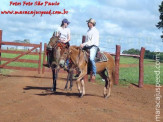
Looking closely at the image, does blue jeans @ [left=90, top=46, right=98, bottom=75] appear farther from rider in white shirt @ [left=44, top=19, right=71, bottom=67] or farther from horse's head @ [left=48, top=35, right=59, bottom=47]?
horse's head @ [left=48, top=35, right=59, bottom=47]

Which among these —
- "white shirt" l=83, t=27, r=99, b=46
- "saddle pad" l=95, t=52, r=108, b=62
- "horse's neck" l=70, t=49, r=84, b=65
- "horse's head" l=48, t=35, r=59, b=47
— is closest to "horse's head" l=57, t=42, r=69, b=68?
"horse's head" l=48, t=35, r=59, b=47

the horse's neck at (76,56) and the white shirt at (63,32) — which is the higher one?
the white shirt at (63,32)

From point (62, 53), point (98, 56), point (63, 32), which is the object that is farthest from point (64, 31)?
point (98, 56)

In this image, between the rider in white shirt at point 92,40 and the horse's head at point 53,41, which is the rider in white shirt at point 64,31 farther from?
the rider in white shirt at point 92,40

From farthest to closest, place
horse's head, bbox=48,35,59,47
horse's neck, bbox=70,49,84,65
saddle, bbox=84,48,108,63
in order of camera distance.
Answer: saddle, bbox=84,48,108,63 → horse's neck, bbox=70,49,84,65 → horse's head, bbox=48,35,59,47

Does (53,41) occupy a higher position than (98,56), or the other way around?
(53,41)

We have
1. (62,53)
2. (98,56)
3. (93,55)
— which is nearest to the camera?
(62,53)

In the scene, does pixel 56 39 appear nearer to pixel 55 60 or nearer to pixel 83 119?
pixel 55 60

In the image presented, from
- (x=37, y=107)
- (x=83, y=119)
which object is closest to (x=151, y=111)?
(x=83, y=119)

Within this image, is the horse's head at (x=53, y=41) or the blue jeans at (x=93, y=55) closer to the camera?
the horse's head at (x=53, y=41)

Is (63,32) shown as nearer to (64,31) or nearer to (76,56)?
(64,31)

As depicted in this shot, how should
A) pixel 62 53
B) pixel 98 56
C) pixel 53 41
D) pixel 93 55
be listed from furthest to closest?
1. pixel 98 56
2. pixel 93 55
3. pixel 53 41
4. pixel 62 53

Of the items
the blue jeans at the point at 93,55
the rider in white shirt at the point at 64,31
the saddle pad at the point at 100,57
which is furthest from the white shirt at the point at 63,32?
the saddle pad at the point at 100,57

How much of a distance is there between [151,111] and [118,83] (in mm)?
7583
